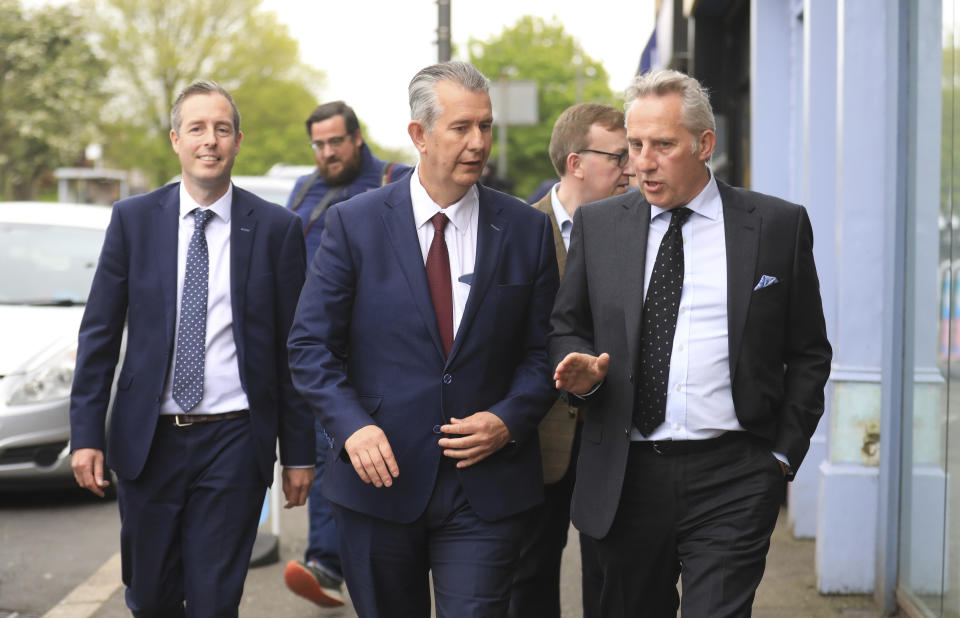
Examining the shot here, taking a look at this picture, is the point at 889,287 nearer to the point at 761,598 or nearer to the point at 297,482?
the point at 761,598

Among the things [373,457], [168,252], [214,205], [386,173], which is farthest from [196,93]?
[386,173]

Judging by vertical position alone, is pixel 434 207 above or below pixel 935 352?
above

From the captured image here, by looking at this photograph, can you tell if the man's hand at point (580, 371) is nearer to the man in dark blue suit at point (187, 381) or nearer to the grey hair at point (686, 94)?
the grey hair at point (686, 94)

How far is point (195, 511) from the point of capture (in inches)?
164

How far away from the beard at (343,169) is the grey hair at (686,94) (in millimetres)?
2897

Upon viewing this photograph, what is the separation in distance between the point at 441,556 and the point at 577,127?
1883mm

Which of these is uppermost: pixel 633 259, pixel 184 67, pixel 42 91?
pixel 184 67

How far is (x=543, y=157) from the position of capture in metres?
68.9

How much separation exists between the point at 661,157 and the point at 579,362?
68 centimetres

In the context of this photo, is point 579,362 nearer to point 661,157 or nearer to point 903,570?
point 661,157

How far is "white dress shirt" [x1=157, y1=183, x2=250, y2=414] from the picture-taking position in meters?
4.14

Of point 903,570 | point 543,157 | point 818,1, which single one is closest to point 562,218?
point 903,570

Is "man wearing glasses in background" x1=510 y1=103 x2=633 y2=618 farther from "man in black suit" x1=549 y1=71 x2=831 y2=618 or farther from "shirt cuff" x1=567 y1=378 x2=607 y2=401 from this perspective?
"shirt cuff" x1=567 y1=378 x2=607 y2=401

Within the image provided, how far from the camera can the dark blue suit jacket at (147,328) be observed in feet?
13.5
